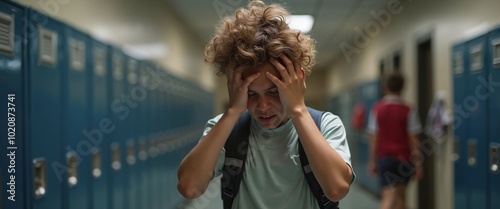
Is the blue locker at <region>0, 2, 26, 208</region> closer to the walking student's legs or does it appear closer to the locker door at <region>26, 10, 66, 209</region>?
the locker door at <region>26, 10, 66, 209</region>

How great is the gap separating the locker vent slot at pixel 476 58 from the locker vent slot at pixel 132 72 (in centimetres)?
229

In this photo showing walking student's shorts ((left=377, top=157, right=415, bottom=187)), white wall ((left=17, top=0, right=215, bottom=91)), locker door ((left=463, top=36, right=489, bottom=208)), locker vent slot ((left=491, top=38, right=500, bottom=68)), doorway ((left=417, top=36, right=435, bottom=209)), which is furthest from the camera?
doorway ((left=417, top=36, right=435, bottom=209))

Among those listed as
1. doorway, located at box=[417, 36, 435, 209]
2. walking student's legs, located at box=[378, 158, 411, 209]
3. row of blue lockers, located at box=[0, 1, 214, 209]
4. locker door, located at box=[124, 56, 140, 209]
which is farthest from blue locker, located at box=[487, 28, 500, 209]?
doorway, located at box=[417, 36, 435, 209]

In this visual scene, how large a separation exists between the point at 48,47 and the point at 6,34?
0.35 m

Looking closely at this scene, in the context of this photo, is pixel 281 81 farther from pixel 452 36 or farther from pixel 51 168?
pixel 452 36

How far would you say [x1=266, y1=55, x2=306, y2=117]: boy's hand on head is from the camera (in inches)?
43.3

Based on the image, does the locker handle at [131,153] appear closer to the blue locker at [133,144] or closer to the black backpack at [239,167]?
the blue locker at [133,144]

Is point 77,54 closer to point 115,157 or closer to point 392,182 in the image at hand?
point 115,157

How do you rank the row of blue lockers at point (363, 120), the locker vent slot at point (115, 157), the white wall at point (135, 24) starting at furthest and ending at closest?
1. the row of blue lockers at point (363, 120)
2. the locker vent slot at point (115, 157)
3. the white wall at point (135, 24)

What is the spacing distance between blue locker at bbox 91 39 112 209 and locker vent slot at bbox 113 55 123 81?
195 millimetres

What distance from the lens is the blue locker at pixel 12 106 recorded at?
1557 mm

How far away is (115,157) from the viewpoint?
9.92 feet

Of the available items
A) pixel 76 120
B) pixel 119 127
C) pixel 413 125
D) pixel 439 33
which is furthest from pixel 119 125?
pixel 439 33

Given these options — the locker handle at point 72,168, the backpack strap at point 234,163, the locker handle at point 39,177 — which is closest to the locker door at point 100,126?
the locker handle at point 72,168
